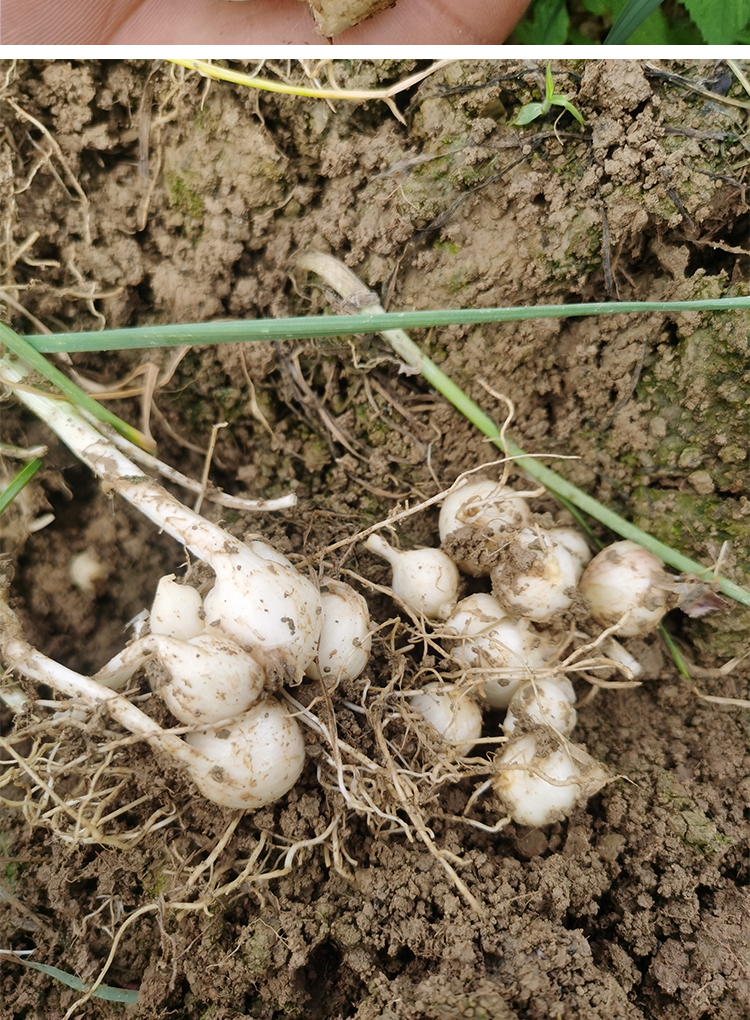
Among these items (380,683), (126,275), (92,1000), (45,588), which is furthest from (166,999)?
(126,275)

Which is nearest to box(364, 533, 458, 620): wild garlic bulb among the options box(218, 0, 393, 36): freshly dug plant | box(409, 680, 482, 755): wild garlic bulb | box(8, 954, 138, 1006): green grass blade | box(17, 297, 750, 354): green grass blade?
box(409, 680, 482, 755): wild garlic bulb

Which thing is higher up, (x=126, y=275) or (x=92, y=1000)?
(x=126, y=275)

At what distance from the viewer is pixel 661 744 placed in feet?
3.44

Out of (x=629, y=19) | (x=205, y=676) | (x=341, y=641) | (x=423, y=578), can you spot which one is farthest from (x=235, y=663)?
(x=629, y=19)

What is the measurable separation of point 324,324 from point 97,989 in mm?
913

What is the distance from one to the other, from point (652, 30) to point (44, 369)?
1.07 m

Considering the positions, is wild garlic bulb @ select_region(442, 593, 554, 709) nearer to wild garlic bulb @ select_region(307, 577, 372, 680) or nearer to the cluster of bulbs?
the cluster of bulbs

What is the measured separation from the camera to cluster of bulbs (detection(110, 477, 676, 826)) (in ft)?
2.87

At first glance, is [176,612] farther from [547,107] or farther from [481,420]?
[547,107]

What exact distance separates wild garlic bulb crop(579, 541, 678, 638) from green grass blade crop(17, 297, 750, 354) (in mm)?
368

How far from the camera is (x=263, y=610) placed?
34.7 inches

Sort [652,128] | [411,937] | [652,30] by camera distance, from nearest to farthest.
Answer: [411,937]
[652,128]
[652,30]

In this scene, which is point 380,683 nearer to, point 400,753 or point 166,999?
point 400,753

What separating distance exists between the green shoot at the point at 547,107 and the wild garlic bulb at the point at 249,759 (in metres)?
0.90
